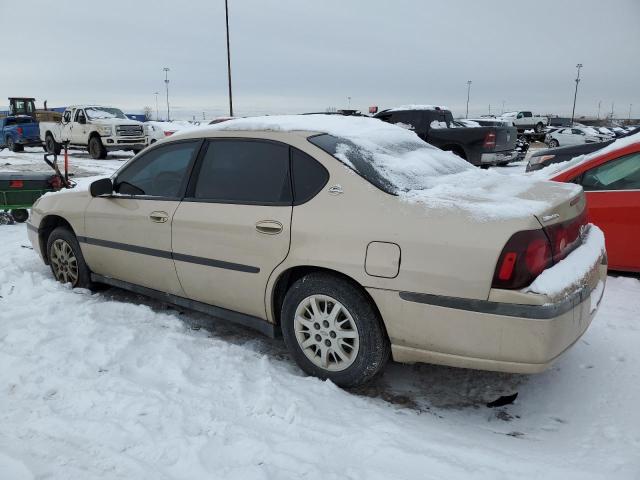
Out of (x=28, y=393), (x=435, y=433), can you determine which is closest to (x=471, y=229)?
(x=435, y=433)

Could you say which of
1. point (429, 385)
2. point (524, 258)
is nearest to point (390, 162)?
point (524, 258)

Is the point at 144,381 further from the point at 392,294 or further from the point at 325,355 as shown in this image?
the point at 392,294

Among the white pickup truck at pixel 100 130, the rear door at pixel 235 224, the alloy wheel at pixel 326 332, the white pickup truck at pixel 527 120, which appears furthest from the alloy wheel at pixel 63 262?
the white pickup truck at pixel 527 120

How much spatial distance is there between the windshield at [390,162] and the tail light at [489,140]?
9791mm

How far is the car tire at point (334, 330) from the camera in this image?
2.88m

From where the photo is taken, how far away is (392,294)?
2736mm

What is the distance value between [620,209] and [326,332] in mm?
3194

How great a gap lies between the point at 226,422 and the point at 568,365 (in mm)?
2249

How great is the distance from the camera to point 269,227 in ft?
10.4

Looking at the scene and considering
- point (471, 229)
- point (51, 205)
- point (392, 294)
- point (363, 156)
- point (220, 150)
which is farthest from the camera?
point (51, 205)

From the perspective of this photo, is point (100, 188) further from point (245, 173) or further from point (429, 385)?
point (429, 385)

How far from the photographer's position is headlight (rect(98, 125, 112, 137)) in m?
17.9

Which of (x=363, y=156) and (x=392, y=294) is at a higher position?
(x=363, y=156)

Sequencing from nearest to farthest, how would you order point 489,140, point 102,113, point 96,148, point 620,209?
point 620,209, point 489,140, point 96,148, point 102,113
